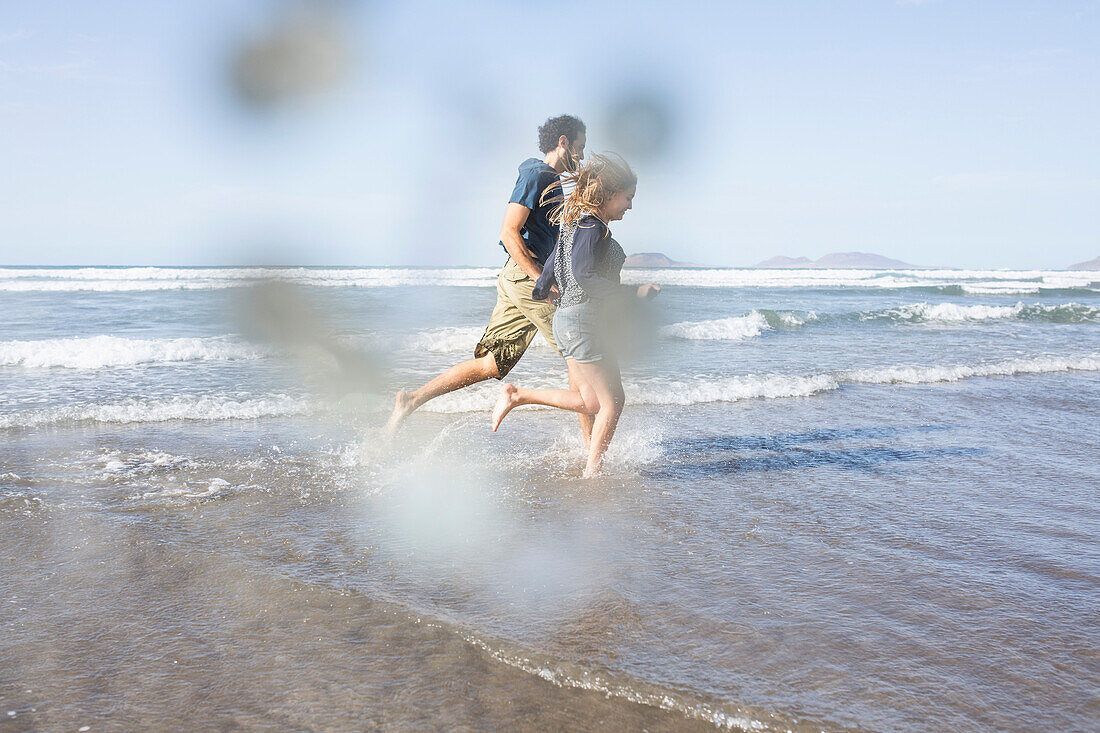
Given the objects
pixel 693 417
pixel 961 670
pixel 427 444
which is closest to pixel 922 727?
pixel 961 670

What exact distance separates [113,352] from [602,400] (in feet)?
22.1

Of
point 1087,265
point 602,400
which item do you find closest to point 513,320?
point 602,400

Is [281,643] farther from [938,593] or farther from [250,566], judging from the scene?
[938,593]

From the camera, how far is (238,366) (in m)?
7.92

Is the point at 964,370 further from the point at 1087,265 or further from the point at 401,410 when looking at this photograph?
the point at 1087,265

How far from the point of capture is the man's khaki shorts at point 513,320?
170 inches

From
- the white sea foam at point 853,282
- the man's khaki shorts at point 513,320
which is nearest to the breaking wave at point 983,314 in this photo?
the white sea foam at point 853,282

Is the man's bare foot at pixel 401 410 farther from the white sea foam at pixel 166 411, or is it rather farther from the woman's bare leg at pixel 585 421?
the white sea foam at pixel 166 411

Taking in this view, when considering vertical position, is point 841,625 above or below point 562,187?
below

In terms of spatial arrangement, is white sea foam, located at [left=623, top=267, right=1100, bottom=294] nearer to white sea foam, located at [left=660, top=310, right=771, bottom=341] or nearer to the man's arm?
white sea foam, located at [left=660, top=310, right=771, bottom=341]

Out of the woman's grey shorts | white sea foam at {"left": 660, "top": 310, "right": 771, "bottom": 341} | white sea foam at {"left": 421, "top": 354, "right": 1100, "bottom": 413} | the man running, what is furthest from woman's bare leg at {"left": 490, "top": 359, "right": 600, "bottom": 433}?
white sea foam at {"left": 660, "top": 310, "right": 771, "bottom": 341}

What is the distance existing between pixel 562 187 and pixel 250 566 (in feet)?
8.05

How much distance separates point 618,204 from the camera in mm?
3781

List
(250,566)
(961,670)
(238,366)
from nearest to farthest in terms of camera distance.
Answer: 1. (961,670)
2. (250,566)
3. (238,366)
